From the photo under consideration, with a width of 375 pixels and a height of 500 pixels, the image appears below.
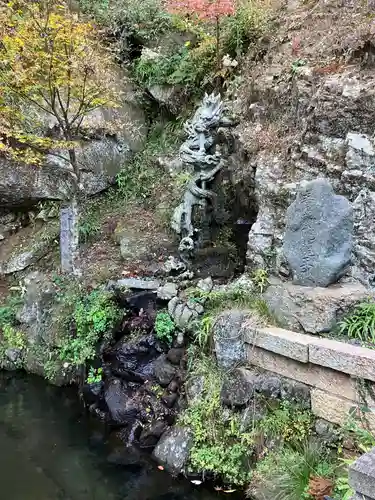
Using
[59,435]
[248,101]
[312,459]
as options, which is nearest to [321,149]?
[248,101]

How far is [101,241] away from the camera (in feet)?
A: 33.0

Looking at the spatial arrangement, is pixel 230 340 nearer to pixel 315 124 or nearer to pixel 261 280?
pixel 261 280

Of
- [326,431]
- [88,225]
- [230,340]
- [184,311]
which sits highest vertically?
[88,225]

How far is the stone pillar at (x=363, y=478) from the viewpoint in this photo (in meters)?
2.80

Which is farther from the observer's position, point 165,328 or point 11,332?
point 11,332

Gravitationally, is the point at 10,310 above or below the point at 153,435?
above

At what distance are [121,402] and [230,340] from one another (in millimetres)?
2130

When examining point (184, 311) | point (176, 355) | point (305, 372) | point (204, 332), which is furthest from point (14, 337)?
point (305, 372)

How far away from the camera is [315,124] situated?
7.16 metres

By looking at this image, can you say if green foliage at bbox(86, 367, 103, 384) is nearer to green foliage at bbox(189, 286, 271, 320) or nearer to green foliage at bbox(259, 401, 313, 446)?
green foliage at bbox(189, 286, 271, 320)

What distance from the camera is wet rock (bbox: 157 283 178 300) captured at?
24.0 ft

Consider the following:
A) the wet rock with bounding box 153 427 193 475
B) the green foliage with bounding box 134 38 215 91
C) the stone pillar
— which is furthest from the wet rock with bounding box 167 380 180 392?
the green foliage with bounding box 134 38 215 91

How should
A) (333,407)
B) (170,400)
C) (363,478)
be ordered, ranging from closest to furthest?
(363,478) < (333,407) < (170,400)

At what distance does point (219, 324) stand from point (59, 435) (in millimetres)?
2896
